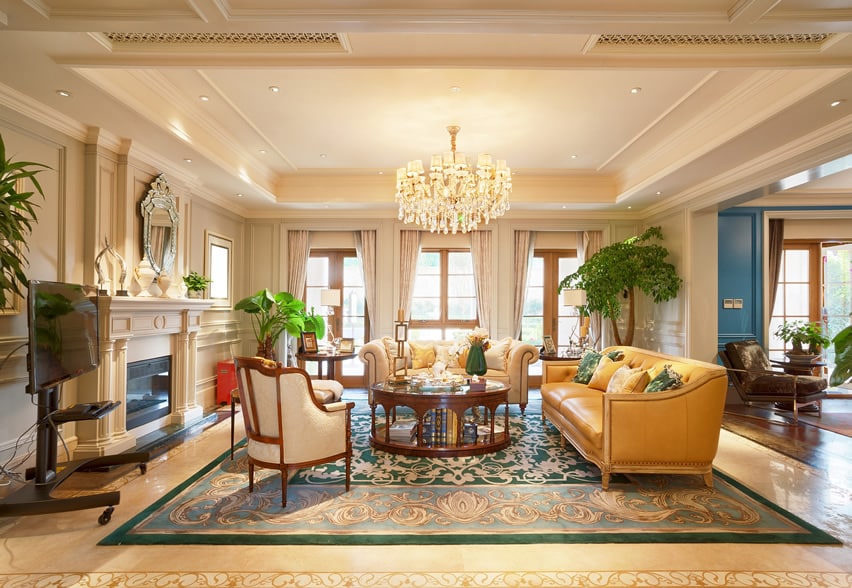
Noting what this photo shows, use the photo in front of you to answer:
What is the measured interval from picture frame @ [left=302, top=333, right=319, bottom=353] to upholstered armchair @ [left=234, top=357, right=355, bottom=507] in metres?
3.23

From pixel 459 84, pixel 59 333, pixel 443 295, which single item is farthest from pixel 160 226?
pixel 443 295

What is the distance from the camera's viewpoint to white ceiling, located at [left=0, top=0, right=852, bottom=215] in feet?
8.57

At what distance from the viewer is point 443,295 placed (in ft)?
26.3

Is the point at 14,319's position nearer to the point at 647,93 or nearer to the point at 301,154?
the point at 301,154

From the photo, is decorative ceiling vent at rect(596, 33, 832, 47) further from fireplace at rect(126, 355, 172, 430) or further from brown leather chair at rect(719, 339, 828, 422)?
fireplace at rect(126, 355, 172, 430)

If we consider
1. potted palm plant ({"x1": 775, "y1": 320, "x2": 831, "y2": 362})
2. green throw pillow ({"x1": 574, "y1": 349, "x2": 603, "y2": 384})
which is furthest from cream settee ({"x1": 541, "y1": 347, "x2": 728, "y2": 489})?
potted palm plant ({"x1": 775, "y1": 320, "x2": 831, "y2": 362})

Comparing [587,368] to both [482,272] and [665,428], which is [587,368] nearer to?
[665,428]

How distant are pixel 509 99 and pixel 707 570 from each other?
3640 mm

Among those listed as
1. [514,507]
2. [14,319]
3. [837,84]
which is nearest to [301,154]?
[14,319]

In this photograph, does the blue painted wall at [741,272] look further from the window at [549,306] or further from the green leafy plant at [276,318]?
the green leafy plant at [276,318]

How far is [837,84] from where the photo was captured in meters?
3.30

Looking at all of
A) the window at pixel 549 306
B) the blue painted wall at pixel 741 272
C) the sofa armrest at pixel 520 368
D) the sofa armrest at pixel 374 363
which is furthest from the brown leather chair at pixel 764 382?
the sofa armrest at pixel 374 363

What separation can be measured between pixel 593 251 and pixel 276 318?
4.89m

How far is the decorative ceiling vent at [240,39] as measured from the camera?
3.21m
